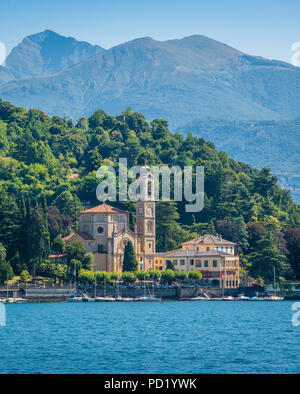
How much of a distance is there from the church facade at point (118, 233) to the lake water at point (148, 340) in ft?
75.7

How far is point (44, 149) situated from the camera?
16988cm

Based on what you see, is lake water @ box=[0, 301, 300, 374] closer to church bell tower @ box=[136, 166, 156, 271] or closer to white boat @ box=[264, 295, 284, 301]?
white boat @ box=[264, 295, 284, 301]

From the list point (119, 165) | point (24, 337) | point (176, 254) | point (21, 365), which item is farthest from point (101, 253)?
point (21, 365)

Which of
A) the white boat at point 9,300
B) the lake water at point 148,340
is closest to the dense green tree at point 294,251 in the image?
the lake water at point 148,340

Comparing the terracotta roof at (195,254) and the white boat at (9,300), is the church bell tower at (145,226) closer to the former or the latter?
the terracotta roof at (195,254)

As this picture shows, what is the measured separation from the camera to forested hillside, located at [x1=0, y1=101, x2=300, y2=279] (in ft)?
403

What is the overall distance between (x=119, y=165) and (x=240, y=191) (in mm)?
19554

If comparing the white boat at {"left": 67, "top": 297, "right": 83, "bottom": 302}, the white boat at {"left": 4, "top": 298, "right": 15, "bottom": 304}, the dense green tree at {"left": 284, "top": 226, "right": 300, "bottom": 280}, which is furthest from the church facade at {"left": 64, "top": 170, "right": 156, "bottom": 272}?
the dense green tree at {"left": 284, "top": 226, "right": 300, "bottom": 280}

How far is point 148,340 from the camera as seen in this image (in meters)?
68.4

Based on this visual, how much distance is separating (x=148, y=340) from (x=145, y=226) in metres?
63.0

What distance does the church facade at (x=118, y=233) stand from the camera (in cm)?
12875

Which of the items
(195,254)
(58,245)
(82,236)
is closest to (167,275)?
(195,254)

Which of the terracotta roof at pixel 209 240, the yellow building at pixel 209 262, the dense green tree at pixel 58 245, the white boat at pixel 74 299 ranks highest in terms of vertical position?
the terracotta roof at pixel 209 240
